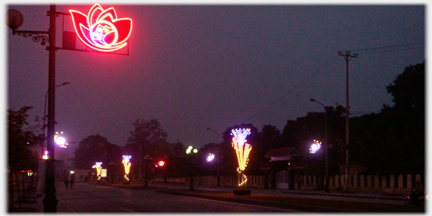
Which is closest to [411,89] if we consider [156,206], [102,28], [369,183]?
[369,183]

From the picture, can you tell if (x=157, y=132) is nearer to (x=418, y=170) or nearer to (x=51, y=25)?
(x=418, y=170)

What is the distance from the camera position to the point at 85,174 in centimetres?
13100

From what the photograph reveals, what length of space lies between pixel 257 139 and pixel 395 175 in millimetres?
54424

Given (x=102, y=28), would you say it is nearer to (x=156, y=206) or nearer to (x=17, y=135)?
(x=17, y=135)

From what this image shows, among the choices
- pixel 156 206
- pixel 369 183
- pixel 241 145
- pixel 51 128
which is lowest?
pixel 369 183

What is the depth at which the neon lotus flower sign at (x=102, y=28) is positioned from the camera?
16.1m

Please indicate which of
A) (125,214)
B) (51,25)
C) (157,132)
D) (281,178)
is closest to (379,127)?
(281,178)

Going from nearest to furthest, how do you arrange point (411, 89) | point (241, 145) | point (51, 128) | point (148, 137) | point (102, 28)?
point (51, 128) → point (102, 28) → point (241, 145) → point (411, 89) → point (148, 137)

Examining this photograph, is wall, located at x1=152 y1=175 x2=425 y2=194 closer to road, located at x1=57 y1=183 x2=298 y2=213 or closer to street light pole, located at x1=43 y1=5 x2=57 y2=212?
road, located at x1=57 y1=183 x2=298 y2=213

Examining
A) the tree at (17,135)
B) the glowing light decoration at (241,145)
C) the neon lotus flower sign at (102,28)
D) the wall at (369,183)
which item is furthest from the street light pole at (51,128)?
the wall at (369,183)

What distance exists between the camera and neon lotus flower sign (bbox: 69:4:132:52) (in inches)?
634

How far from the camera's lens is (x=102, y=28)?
1667cm

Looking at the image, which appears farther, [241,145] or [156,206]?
[241,145]

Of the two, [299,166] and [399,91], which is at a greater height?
[399,91]
